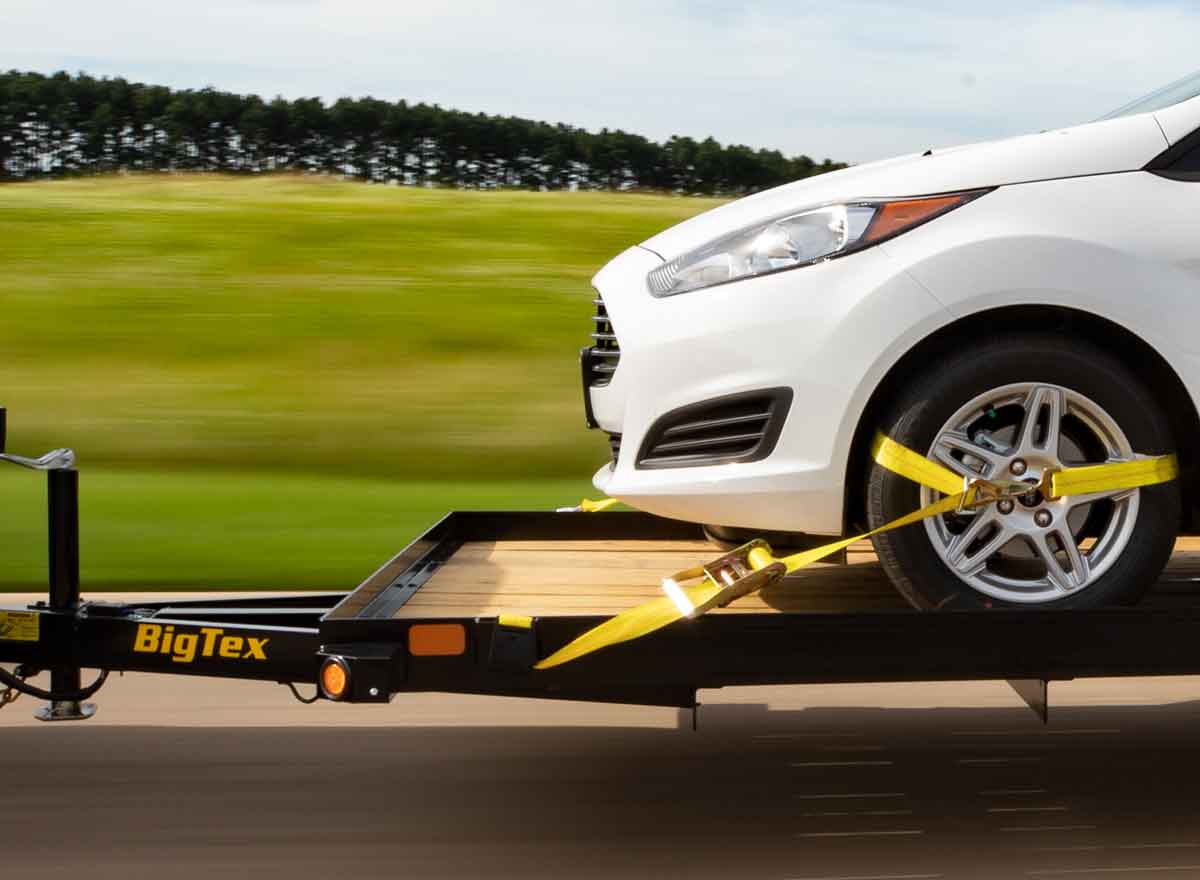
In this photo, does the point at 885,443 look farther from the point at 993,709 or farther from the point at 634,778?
the point at 993,709

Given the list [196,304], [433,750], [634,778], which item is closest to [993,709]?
[634,778]

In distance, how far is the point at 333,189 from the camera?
97.6ft

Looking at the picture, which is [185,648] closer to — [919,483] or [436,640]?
[436,640]

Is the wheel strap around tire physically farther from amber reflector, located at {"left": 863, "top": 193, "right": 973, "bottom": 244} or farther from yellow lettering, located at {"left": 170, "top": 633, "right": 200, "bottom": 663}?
yellow lettering, located at {"left": 170, "top": 633, "right": 200, "bottom": 663}

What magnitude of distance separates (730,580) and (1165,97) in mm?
1723

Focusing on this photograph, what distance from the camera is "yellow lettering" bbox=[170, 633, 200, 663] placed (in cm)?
326

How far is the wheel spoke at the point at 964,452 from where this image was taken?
321cm

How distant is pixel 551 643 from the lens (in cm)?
303

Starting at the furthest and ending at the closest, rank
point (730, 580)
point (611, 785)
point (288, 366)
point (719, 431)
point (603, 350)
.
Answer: point (288, 366) < point (611, 785) < point (603, 350) < point (719, 431) < point (730, 580)

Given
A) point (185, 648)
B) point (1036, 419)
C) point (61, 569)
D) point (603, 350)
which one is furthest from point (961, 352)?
point (61, 569)

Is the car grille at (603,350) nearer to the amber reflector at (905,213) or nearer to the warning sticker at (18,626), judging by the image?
the amber reflector at (905,213)

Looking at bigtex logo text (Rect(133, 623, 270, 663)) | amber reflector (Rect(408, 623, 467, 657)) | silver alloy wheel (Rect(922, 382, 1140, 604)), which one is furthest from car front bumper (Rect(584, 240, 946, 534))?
bigtex logo text (Rect(133, 623, 270, 663))

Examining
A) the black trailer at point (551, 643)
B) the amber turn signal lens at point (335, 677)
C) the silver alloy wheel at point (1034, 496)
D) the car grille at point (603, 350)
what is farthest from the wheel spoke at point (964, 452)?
the amber turn signal lens at point (335, 677)

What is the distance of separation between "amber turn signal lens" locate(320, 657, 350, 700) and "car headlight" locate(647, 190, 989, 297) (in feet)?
3.83
